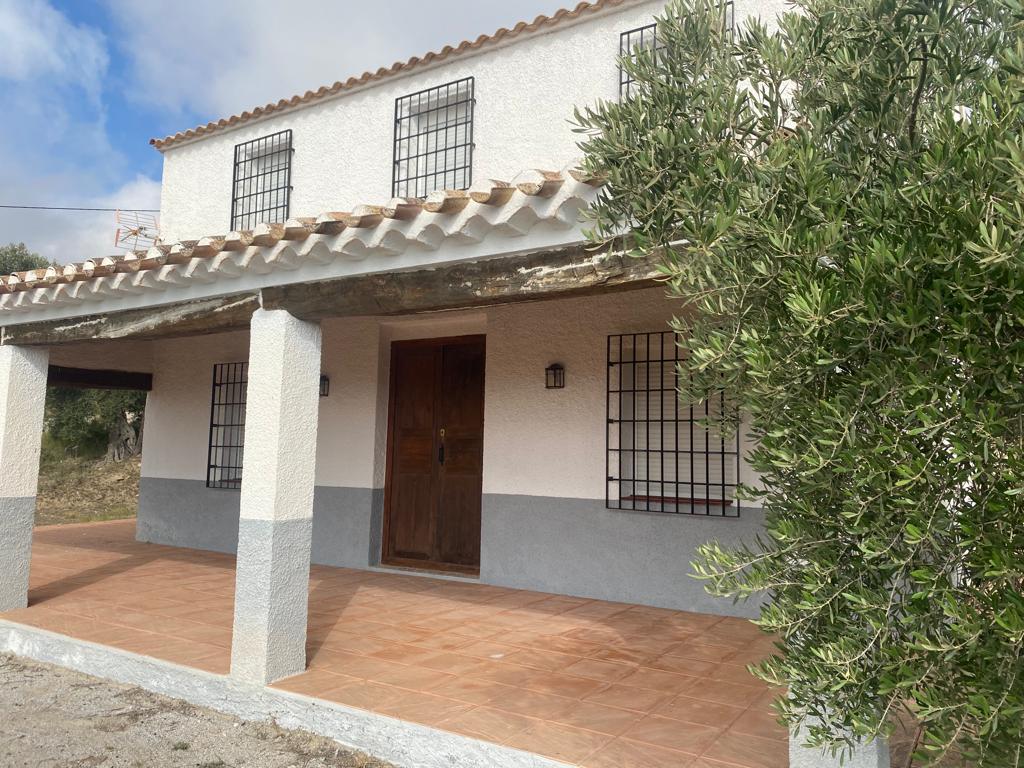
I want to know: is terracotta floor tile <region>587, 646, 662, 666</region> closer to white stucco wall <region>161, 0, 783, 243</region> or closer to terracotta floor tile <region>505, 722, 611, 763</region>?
terracotta floor tile <region>505, 722, 611, 763</region>

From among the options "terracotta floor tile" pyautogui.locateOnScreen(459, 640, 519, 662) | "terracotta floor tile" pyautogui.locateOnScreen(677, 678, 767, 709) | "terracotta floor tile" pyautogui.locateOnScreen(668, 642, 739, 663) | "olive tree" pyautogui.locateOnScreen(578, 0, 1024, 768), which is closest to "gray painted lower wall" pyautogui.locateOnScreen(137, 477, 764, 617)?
Answer: "terracotta floor tile" pyautogui.locateOnScreen(668, 642, 739, 663)

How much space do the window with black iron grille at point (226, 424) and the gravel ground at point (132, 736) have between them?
16.6 ft

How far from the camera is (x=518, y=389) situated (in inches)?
303

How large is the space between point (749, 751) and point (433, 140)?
7.50 m

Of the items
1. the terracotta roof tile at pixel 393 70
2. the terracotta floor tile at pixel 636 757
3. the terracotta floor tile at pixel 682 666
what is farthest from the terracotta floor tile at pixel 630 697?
the terracotta roof tile at pixel 393 70

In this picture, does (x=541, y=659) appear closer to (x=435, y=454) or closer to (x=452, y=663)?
(x=452, y=663)

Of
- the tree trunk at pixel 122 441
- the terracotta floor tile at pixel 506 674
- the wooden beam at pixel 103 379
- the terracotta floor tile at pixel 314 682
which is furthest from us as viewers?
the tree trunk at pixel 122 441

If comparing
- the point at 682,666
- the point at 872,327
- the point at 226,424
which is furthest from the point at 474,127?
the point at 872,327

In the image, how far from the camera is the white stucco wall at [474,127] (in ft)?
25.9

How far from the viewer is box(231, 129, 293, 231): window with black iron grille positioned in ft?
33.0

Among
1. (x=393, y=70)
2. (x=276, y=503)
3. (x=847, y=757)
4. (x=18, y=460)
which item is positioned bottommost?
(x=847, y=757)

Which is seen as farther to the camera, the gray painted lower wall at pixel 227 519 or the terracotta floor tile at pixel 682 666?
the gray painted lower wall at pixel 227 519

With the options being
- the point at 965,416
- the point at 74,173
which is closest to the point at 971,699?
the point at 965,416

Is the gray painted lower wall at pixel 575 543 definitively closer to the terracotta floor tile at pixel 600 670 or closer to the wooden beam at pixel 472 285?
the terracotta floor tile at pixel 600 670
